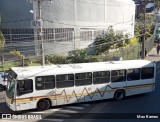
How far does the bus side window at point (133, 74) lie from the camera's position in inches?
927

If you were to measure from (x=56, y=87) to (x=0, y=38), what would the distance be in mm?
18786

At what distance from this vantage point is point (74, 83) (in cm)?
2145

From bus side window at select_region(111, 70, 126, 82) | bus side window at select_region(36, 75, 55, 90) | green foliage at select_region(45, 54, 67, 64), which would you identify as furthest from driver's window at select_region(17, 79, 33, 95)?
green foliage at select_region(45, 54, 67, 64)

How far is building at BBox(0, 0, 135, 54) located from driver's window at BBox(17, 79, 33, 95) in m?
19.7

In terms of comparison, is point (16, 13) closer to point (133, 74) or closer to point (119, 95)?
point (133, 74)

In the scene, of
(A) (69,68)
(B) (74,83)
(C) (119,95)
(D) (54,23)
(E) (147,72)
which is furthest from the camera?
(D) (54,23)

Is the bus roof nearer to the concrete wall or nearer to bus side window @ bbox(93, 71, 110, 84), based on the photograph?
bus side window @ bbox(93, 71, 110, 84)

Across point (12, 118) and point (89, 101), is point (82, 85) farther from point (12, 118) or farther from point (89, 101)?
point (12, 118)

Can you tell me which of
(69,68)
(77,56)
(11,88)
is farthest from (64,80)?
(77,56)

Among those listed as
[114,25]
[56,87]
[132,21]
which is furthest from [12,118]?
[132,21]

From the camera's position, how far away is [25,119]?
19.0m

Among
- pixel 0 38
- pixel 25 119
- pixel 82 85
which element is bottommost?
pixel 25 119

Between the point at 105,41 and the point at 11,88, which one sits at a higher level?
the point at 105,41

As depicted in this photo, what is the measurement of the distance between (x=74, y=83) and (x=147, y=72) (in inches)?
232
